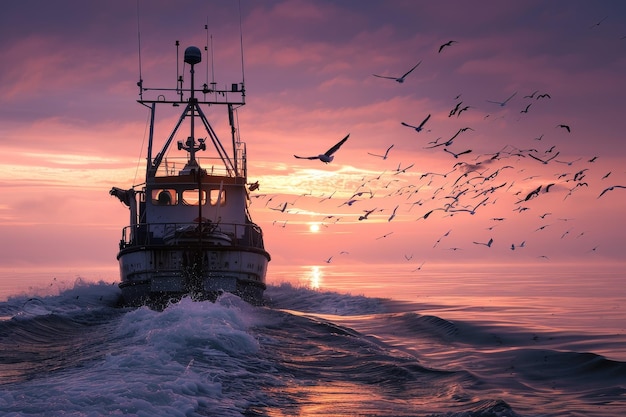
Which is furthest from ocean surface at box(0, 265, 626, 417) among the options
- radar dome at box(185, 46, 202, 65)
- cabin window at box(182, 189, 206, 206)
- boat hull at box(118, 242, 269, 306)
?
radar dome at box(185, 46, 202, 65)

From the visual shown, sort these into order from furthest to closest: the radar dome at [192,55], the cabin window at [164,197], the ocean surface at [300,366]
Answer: the radar dome at [192,55]
the cabin window at [164,197]
the ocean surface at [300,366]

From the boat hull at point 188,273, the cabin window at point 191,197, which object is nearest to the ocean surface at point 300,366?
the boat hull at point 188,273

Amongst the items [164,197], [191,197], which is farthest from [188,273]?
[164,197]

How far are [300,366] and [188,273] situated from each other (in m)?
12.1

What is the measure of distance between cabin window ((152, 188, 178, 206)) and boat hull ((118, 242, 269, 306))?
12.1 ft

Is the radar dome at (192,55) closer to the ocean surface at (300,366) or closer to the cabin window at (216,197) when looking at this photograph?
the cabin window at (216,197)

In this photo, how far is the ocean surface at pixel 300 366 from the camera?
1015cm

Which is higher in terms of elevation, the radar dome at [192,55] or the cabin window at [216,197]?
the radar dome at [192,55]

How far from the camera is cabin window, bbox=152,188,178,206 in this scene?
30.4m

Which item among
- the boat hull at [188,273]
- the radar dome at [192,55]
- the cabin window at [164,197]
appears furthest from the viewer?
the radar dome at [192,55]

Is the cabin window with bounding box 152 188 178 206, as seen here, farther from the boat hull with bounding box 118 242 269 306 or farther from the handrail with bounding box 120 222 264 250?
the boat hull with bounding box 118 242 269 306

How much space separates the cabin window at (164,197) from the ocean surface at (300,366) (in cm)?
687

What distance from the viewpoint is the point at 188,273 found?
83.0ft

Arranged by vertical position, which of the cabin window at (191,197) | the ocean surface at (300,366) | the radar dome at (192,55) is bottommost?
the ocean surface at (300,366)
